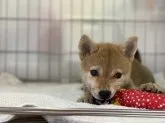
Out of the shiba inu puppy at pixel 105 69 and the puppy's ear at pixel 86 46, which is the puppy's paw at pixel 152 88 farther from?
the puppy's ear at pixel 86 46

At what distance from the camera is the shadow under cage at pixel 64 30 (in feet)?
8.64

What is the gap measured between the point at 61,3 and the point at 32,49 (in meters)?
0.36

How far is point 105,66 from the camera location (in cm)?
146

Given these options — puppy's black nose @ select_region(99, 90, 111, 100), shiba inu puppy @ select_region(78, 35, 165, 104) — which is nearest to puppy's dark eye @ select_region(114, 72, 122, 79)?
shiba inu puppy @ select_region(78, 35, 165, 104)

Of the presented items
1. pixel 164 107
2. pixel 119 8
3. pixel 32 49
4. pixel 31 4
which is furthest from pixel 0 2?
pixel 164 107

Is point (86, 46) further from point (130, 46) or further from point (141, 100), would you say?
Answer: point (141, 100)

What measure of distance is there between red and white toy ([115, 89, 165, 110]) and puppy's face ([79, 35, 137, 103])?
0.18ft

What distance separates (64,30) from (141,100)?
1.45 m

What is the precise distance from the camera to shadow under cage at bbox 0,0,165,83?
2635 mm

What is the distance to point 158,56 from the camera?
2.66m

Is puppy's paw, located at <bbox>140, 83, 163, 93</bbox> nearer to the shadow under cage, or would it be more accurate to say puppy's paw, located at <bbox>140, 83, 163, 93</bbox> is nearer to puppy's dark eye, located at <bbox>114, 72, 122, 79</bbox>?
puppy's dark eye, located at <bbox>114, 72, 122, 79</bbox>

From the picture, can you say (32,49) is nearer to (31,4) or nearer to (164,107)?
(31,4)

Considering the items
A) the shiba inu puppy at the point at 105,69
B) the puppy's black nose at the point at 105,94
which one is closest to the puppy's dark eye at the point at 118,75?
the shiba inu puppy at the point at 105,69

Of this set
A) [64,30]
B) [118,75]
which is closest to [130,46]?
[118,75]
